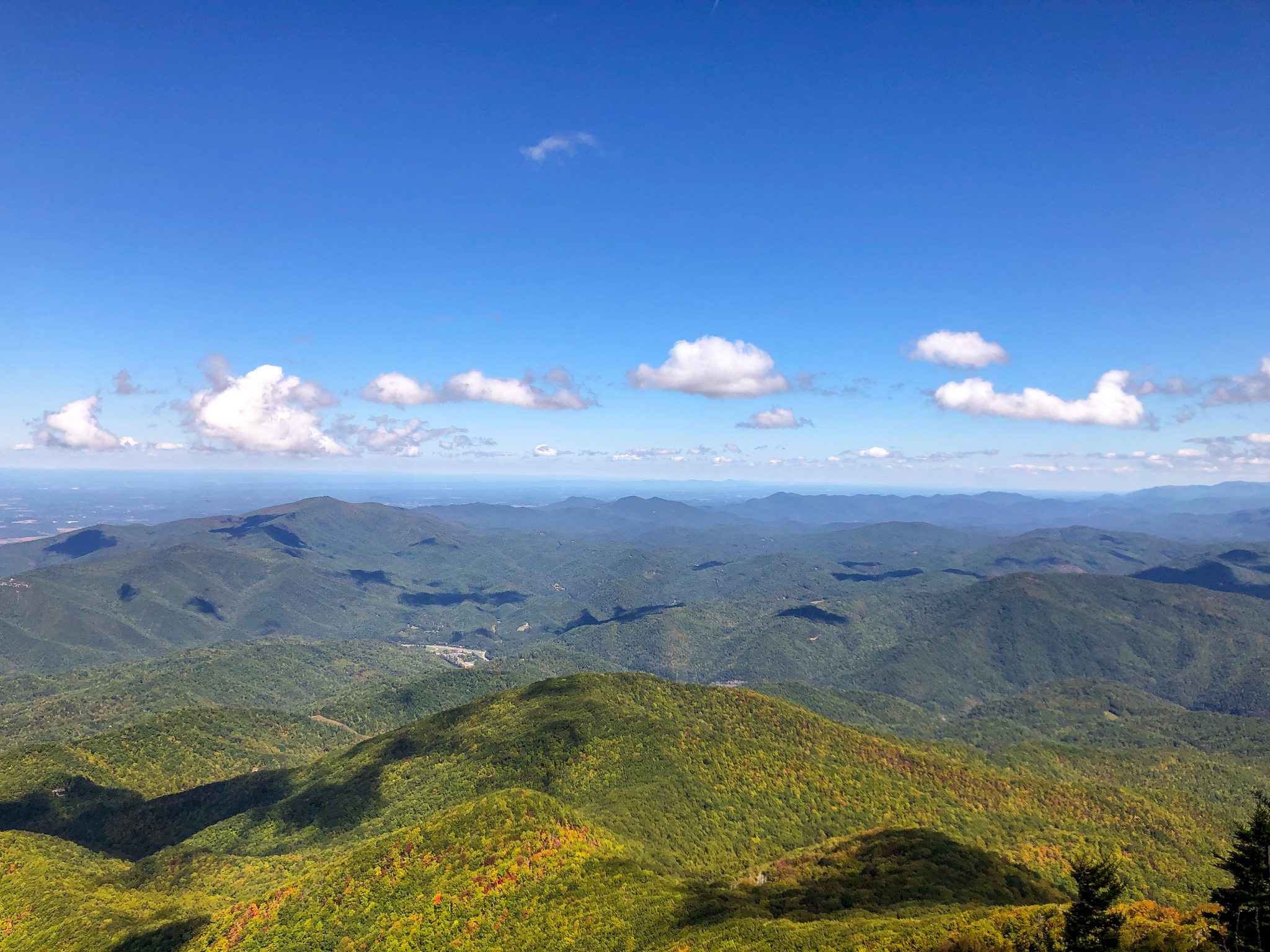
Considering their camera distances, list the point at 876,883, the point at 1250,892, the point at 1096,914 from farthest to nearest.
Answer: the point at 876,883 < the point at 1096,914 < the point at 1250,892

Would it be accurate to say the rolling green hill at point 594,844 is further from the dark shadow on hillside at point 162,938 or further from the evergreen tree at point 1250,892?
the evergreen tree at point 1250,892

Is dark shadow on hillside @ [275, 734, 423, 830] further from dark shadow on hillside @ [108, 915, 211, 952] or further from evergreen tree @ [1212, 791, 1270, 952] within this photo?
evergreen tree @ [1212, 791, 1270, 952]

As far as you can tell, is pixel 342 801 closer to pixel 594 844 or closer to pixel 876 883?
pixel 594 844

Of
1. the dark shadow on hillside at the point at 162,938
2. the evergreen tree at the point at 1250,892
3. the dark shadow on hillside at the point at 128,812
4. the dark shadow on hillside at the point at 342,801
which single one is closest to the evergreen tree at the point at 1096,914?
the evergreen tree at the point at 1250,892

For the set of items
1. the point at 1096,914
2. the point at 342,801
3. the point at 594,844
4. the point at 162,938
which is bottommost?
the point at 342,801

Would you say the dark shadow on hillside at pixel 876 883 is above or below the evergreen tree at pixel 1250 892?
below

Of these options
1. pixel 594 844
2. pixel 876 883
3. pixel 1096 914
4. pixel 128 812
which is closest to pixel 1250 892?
pixel 1096 914
